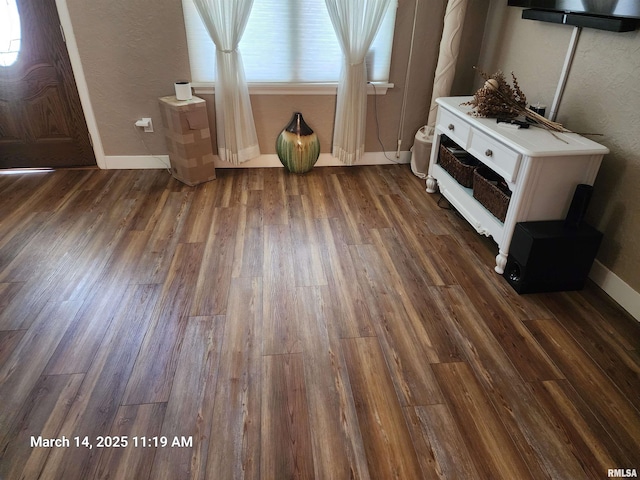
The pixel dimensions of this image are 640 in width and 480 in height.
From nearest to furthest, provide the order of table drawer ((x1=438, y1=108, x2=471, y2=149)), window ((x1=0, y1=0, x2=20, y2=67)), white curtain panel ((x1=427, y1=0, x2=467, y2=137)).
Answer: table drawer ((x1=438, y1=108, x2=471, y2=149)) < window ((x1=0, y1=0, x2=20, y2=67)) < white curtain panel ((x1=427, y1=0, x2=467, y2=137))

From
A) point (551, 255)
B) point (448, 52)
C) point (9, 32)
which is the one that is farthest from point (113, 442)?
point (448, 52)

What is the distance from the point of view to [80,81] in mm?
3211

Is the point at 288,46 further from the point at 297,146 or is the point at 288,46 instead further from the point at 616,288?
the point at 616,288

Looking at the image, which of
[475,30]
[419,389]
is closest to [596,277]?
[419,389]

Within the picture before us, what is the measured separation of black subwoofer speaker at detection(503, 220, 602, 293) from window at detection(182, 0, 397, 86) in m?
1.92

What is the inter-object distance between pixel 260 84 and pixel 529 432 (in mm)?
2947

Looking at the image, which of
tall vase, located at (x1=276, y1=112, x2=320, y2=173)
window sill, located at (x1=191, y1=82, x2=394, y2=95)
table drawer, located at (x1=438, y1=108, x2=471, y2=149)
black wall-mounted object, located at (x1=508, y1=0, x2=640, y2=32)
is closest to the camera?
black wall-mounted object, located at (x1=508, y1=0, x2=640, y2=32)

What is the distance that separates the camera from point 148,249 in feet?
8.25

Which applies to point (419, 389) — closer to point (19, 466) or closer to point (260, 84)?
point (19, 466)

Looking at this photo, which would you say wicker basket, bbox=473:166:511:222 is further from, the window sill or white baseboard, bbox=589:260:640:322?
the window sill

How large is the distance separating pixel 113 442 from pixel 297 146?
253 centimetres

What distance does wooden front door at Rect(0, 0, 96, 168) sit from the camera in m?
3.03

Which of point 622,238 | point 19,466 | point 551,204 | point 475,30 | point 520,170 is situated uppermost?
point 475,30

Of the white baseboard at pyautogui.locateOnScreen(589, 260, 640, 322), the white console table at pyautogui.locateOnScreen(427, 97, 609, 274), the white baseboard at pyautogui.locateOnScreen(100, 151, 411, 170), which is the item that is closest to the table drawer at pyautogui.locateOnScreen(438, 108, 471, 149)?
the white console table at pyautogui.locateOnScreen(427, 97, 609, 274)
